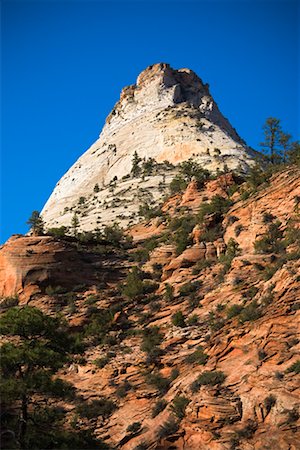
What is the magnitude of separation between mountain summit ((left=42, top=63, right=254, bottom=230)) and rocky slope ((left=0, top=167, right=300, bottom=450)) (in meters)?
18.7

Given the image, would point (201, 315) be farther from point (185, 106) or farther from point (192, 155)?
point (185, 106)

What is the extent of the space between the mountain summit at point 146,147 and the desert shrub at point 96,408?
30920mm

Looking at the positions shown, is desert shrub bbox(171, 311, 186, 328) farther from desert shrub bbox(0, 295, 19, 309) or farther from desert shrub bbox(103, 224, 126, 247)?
desert shrub bbox(103, 224, 126, 247)

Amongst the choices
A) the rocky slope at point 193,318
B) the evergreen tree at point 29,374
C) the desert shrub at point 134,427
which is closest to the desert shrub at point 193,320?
the rocky slope at point 193,318

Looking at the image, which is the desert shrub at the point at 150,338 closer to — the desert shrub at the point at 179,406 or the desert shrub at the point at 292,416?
the desert shrub at the point at 179,406

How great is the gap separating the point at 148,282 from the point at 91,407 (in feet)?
35.8

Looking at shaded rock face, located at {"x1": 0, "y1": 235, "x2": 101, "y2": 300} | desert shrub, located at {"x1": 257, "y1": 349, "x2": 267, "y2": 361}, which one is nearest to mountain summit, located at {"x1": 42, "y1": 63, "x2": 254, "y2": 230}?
shaded rock face, located at {"x1": 0, "y1": 235, "x2": 101, "y2": 300}

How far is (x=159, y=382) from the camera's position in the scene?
24812mm

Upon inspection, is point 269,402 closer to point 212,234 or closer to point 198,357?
point 198,357

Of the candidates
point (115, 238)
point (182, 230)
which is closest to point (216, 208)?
point (182, 230)

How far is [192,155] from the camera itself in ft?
244

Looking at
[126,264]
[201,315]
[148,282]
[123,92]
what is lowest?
[201,315]

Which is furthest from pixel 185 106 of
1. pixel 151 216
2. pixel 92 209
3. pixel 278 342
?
pixel 278 342

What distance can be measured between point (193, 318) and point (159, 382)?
474cm
